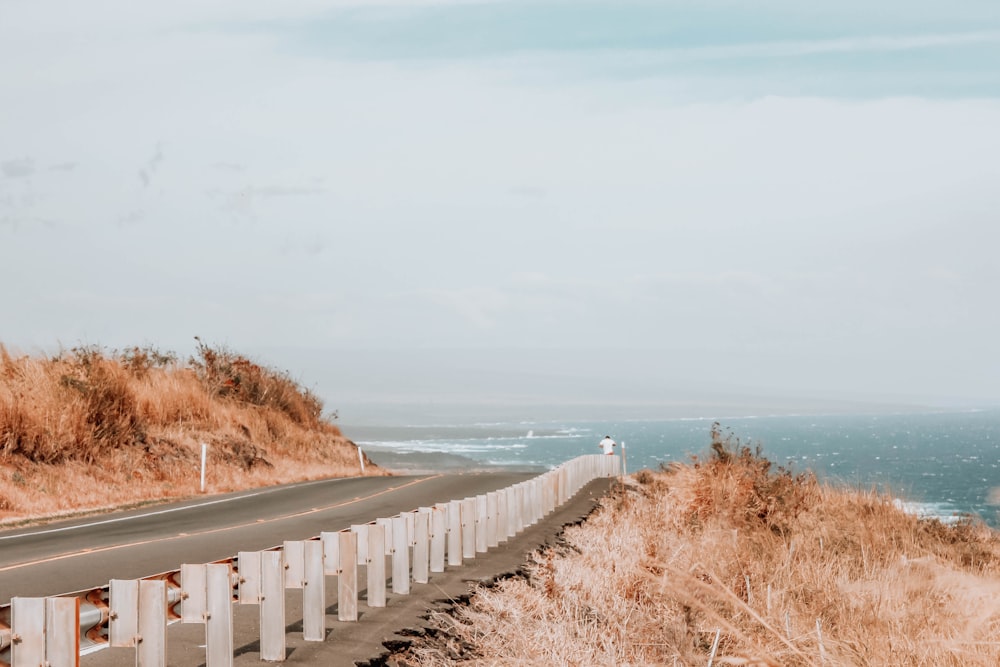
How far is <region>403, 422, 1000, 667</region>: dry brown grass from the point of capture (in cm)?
823

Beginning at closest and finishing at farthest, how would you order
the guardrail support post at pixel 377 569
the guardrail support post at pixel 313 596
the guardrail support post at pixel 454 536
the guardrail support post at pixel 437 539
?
the guardrail support post at pixel 313 596 → the guardrail support post at pixel 377 569 → the guardrail support post at pixel 437 539 → the guardrail support post at pixel 454 536

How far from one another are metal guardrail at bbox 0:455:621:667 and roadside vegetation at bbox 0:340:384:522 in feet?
45.6

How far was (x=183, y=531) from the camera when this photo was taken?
18734 mm

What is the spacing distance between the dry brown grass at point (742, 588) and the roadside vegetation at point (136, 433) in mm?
13120

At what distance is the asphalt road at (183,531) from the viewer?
1367 centimetres

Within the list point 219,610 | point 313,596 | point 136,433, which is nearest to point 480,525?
point 313,596

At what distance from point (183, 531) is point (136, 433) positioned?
44.5 ft

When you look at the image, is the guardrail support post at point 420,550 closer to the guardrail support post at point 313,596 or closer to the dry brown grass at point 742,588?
the dry brown grass at point 742,588

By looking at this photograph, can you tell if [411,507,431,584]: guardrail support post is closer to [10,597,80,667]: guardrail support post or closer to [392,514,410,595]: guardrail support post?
[392,514,410,595]: guardrail support post

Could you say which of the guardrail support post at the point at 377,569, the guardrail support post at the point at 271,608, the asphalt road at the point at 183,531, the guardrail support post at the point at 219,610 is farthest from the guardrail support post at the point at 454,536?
the guardrail support post at the point at 219,610

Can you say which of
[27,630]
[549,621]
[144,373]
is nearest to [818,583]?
[549,621]

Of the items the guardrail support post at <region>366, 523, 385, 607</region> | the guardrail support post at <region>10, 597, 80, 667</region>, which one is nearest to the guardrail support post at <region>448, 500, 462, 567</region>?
the guardrail support post at <region>366, 523, 385, 607</region>

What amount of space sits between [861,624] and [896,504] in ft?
41.5

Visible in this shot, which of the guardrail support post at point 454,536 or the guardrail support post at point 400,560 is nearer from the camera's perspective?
the guardrail support post at point 400,560
